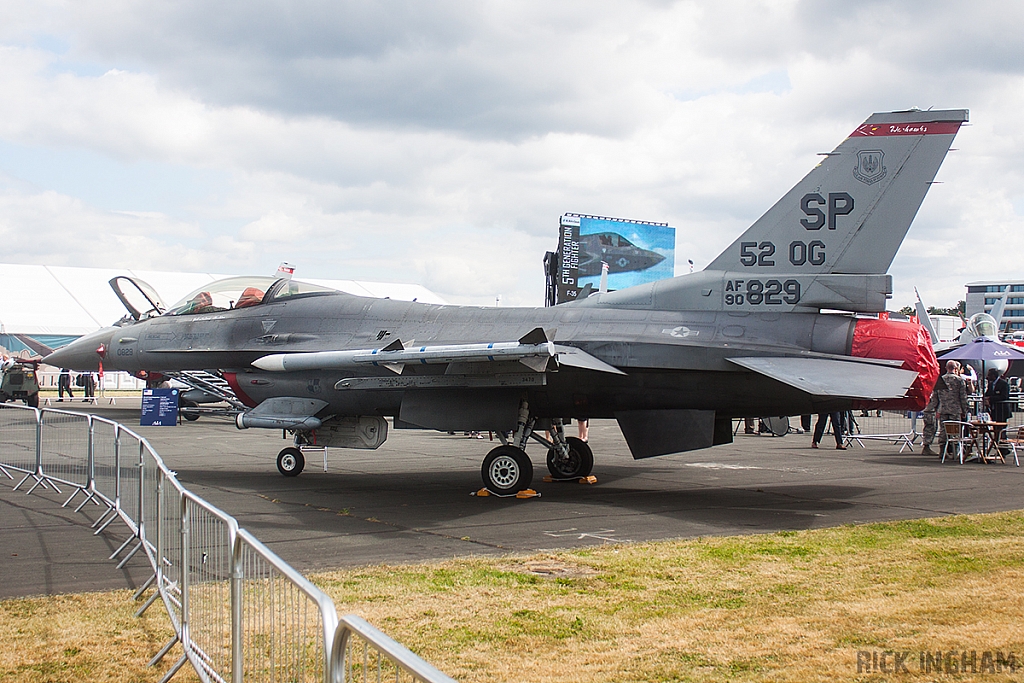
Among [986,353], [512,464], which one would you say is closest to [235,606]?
[512,464]

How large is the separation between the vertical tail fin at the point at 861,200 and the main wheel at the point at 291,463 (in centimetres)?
723

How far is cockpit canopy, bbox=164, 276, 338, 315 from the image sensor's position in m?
13.7

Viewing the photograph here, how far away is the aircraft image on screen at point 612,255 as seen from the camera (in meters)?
49.4

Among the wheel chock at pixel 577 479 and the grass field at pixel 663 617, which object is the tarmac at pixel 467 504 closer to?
the wheel chock at pixel 577 479

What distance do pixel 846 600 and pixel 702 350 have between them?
195 inches

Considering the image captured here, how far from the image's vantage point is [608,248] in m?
50.8

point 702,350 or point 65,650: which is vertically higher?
point 702,350

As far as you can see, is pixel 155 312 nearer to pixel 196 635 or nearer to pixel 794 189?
pixel 794 189

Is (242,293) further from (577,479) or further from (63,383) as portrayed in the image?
(63,383)

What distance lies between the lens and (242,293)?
45.5ft

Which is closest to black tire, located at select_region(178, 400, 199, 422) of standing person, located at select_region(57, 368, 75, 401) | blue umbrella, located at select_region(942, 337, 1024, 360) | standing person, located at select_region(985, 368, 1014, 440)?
standing person, located at select_region(57, 368, 75, 401)

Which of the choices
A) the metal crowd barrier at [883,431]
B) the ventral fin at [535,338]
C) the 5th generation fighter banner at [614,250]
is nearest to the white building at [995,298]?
the 5th generation fighter banner at [614,250]

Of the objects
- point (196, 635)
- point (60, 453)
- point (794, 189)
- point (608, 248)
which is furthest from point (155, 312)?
point (608, 248)

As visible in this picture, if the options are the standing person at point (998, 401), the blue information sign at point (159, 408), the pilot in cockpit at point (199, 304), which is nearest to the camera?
the pilot in cockpit at point (199, 304)
